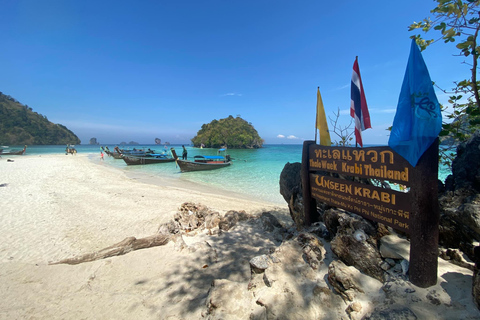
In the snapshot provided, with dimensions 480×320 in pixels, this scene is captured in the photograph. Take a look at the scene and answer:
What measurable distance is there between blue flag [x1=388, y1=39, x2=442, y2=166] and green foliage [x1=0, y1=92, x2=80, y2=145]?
129 metres

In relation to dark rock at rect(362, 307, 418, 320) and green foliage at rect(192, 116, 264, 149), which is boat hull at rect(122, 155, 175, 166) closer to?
dark rock at rect(362, 307, 418, 320)

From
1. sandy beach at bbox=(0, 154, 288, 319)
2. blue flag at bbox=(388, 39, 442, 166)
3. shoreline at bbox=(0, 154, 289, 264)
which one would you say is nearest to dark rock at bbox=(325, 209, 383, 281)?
blue flag at bbox=(388, 39, 442, 166)

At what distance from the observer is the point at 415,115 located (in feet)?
6.18

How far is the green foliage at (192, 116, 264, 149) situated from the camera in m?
84.1

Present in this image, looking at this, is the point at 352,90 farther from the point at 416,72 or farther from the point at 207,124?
the point at 207,124

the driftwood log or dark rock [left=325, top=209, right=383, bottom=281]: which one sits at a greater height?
dark rock [left=325, top=209, right=383, bottom=281]

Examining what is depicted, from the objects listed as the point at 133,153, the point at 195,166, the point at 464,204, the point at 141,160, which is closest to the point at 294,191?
the point at 464,204

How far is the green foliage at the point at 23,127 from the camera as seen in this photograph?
91.0 meters

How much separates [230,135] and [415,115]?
3275 inches

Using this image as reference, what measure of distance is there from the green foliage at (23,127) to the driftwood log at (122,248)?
4886 inches

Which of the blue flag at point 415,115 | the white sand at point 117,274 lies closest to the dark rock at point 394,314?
the white sand at point 117,274

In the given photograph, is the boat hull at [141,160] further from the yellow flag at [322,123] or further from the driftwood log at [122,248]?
the yellow flag at [322,123]

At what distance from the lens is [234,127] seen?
287 feet

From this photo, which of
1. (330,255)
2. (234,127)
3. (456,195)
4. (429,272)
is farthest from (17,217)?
(234,127)
